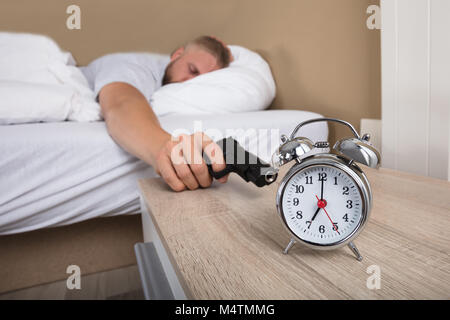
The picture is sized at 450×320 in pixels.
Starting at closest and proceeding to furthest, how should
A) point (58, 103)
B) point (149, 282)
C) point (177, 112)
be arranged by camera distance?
point (149, 282) → point (58, 103) → point (177, 112)

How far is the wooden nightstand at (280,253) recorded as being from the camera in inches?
11.7

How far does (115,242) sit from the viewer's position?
1.06 metres

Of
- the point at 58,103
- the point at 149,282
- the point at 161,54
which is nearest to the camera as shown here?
the point at 149,282

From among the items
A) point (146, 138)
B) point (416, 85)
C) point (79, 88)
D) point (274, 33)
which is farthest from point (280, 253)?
point (274, 33)

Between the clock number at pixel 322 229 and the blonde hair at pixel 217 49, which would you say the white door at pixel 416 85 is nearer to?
the clock number at pixel 322 229

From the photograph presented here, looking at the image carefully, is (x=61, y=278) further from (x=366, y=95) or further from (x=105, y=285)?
Answer: (x=366, y=95)

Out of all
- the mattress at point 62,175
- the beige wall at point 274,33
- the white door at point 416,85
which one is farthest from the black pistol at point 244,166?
the beige wall at point 274,33

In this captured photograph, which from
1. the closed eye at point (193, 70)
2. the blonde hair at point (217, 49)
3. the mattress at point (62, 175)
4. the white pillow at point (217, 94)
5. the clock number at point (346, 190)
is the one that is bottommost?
the mattress at point (62, 175)

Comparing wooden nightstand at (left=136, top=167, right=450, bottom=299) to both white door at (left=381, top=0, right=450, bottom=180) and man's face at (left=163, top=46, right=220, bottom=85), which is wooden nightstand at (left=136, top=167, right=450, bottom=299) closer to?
white door at (left=381, top=0, right=450, bottom=180)

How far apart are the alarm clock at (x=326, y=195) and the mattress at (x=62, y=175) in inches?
23.2

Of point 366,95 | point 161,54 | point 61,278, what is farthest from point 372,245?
point 161,54

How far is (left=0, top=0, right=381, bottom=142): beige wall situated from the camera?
39.3 inches

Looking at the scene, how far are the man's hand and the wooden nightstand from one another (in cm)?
4
